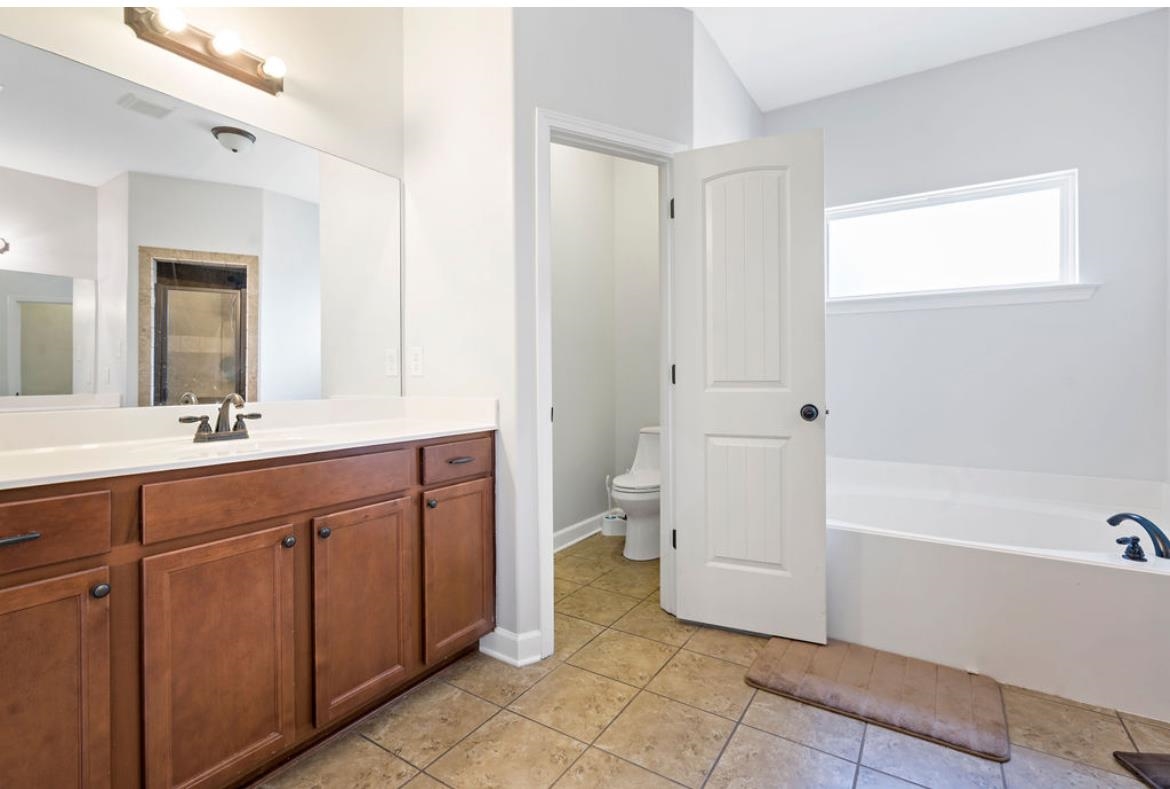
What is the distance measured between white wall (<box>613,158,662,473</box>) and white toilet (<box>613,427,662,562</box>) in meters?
0.56

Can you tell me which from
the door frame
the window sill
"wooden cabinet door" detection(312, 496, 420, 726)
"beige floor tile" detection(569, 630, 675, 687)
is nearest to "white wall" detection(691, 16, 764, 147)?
the door frame

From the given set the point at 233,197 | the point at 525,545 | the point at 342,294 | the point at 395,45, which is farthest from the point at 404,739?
the point at 395,45

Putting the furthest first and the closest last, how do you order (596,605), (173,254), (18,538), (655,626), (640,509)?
(640,509)
(596,605)
(655,626)
(173,254)
(18,538)

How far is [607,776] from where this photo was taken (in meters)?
1.39

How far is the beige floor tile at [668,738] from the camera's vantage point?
1432 millimetres

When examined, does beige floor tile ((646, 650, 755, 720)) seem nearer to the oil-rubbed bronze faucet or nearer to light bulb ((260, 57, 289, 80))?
the oil-rubbed bronze faucet

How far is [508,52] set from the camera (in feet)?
6.21

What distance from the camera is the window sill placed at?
2492mm

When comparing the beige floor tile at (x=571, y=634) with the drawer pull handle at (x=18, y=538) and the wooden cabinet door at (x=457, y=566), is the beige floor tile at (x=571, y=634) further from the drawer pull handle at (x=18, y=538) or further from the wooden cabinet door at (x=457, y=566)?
the drawer pull handle at (x=18, y=538)

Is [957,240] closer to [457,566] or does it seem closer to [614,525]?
[614,525]

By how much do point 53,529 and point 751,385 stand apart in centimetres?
211

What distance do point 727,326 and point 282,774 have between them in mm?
2105

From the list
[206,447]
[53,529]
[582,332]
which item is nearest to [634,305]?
[582,332]

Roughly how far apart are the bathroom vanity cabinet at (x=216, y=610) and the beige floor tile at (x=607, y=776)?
61cm
